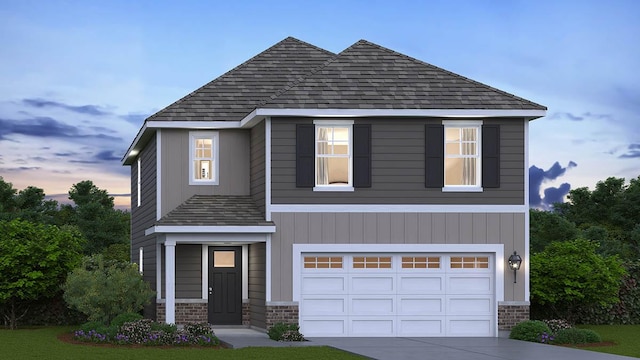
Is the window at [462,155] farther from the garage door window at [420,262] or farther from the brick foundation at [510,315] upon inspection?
the brick foundation at [510,315]

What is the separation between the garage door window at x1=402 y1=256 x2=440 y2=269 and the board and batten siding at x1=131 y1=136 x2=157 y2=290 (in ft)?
24.3

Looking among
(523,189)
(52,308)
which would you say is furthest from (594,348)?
(52,308)

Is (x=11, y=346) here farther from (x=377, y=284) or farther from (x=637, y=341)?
(x=637, y=341)

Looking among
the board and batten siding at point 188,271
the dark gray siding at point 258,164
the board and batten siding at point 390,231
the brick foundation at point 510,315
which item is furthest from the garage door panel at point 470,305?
the board and batten siding at point 188,271

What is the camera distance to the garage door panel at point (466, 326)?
26.3 meters

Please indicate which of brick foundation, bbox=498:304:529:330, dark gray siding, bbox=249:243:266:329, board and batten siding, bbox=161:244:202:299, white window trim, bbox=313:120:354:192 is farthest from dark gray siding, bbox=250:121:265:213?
brick foundation, bbox=498:304:529:330

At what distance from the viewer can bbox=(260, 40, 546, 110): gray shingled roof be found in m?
25.8

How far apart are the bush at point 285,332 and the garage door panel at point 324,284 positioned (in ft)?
3.75

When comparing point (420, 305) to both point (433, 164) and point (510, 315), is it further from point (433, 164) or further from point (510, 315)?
point (433, 164)

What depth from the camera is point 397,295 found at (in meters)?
26.1

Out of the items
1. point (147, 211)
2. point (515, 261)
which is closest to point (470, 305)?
point (515, 261)

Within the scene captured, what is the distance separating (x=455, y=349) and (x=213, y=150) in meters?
9.57

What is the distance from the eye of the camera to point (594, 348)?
23484mm

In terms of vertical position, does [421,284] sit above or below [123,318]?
above
